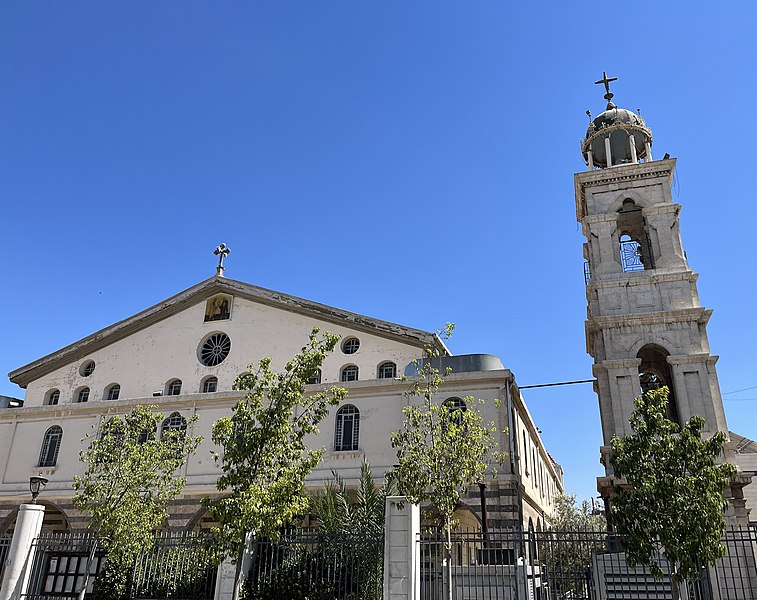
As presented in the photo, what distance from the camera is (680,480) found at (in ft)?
42.5

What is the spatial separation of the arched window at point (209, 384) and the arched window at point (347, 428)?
252 inches

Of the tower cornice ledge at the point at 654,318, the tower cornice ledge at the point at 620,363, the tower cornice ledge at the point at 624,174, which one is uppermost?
the tower cornice ledge at the point at 624,174

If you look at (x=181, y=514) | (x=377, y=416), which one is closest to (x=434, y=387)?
(x=377, y=416)

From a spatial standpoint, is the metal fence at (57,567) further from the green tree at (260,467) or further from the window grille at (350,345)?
the window grille at (350,345)

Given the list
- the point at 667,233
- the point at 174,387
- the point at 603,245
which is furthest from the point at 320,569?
the point at 667,233

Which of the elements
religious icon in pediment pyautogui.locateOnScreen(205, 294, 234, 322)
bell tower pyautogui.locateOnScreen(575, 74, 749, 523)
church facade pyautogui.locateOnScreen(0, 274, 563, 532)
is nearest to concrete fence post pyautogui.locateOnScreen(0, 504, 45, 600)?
church facade pyautogui.locateOnScreen(0, 274, 563, 532)

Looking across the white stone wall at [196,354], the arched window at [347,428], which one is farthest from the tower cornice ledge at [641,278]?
the arched window at [347,428]

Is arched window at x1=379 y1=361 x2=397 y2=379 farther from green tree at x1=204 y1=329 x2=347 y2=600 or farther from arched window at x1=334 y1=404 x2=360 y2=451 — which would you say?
green tree at x1=204 y1=329 x2=347 y2=600

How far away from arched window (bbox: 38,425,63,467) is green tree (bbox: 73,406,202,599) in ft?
30.4

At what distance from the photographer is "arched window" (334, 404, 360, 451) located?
24.9 metres

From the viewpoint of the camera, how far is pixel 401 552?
44.9 ft

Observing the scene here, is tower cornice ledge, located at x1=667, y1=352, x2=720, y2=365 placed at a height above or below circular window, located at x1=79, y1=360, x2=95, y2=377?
below

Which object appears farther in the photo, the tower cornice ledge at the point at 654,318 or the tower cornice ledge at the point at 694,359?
the tower cornice ledge at the point at 654,318

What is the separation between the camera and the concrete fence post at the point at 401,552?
529 inches
